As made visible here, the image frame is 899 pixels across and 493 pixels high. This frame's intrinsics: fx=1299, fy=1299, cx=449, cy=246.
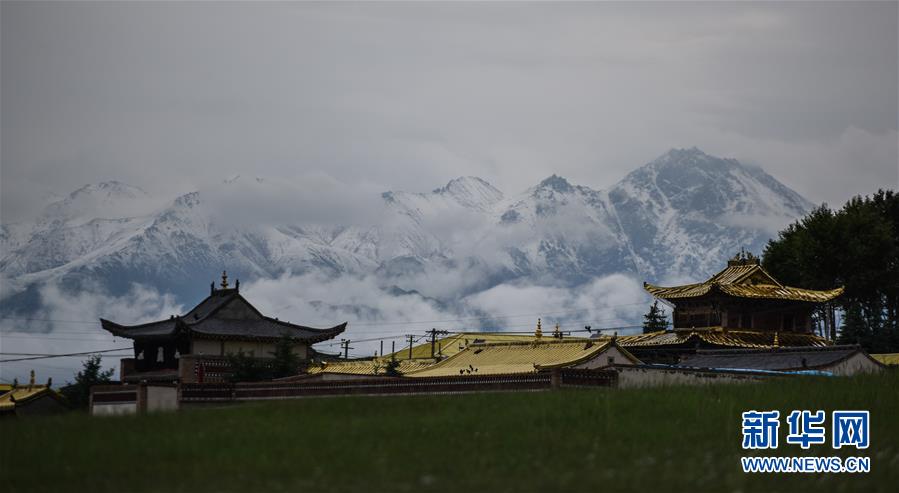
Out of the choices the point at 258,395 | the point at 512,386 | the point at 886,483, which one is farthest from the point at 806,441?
the point at 258,395

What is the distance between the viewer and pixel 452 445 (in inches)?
1095

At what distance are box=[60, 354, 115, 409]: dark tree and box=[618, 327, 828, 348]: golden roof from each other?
28.4 meters

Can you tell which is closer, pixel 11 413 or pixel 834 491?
pixel 834 491

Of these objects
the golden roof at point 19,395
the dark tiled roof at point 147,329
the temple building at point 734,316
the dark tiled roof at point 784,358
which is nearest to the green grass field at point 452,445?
the dark tiled roof at point 784,358

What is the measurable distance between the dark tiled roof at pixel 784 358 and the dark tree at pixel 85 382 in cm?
3103

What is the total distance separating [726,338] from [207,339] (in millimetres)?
27255

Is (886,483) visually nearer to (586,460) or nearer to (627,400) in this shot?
(586,460)

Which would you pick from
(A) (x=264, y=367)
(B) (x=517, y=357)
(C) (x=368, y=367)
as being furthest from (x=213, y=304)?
(B) (x=517, y=357)

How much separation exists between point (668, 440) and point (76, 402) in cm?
4677

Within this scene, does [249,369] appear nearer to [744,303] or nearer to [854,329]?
[744,303]

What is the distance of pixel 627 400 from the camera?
32.8 m

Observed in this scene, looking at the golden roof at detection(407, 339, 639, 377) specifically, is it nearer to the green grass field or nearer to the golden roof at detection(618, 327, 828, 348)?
the golden roof at detection(618, 327, 828, 348)

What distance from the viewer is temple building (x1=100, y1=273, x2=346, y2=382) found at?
6462 cm

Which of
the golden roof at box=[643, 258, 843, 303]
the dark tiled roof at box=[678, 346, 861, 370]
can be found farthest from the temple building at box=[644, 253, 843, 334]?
the dark tiled roof at box=[678, 346, 861, 370]
